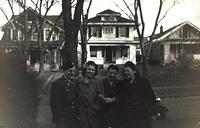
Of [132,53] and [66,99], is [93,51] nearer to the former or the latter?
[132,53]

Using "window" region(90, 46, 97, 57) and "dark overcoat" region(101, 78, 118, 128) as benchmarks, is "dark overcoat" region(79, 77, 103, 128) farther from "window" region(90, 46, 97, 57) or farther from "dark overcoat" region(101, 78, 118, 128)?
"window" region(90, 46, 97, 57)

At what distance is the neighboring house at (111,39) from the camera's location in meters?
53.1

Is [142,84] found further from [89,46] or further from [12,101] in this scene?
[89,46]

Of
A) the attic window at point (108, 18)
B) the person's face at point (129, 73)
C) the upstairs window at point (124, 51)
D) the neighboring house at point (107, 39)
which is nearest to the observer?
the person's face at point (129, 73)

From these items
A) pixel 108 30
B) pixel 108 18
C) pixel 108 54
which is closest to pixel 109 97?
pixel 108 18

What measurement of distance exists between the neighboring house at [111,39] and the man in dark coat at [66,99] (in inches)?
1812

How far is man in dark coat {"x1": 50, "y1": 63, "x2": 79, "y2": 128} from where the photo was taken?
20.8ft

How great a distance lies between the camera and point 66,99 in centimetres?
638

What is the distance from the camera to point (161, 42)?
53875mm

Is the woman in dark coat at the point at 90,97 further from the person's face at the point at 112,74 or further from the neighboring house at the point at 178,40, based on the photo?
the neighboring house at the point at 178,40

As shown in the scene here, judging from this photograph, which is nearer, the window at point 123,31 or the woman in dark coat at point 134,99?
the woman in dark coat at point 134,99

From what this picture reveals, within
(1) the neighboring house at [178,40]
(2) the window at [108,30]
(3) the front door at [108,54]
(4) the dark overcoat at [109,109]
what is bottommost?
(4) the dark overcoat at [109,109]

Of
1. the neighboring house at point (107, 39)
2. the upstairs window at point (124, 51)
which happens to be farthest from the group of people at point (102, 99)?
the upstairs window at point (124, 51)

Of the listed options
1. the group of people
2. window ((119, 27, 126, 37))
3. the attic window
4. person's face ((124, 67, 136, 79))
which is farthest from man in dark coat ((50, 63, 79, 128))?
window ((119, 27, 126, 37))
